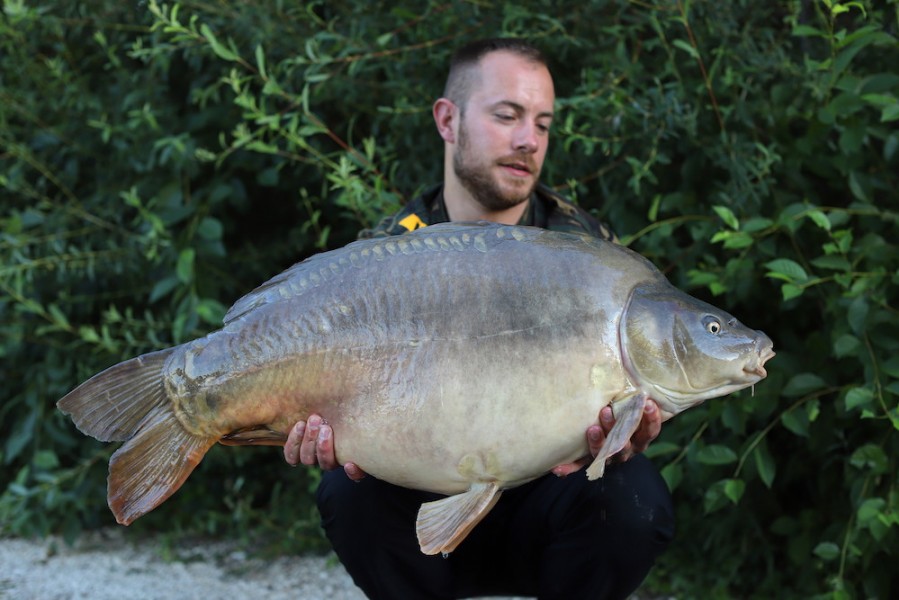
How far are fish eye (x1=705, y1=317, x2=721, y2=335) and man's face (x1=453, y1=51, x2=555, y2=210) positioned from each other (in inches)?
22.1

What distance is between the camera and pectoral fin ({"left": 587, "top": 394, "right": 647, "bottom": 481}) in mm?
1274

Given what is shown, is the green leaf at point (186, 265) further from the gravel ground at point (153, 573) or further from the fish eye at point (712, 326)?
the fish eye at point (712, 326)

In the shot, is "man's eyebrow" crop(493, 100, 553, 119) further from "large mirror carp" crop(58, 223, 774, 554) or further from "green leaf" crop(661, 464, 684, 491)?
"green leaf" crop(661, 464, 684, 491)

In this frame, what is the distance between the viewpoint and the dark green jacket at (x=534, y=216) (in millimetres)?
1887

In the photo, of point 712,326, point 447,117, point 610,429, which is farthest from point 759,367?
point 447,117

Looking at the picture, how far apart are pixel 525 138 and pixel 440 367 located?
62cm

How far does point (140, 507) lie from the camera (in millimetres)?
1381

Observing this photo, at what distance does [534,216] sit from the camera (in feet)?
6.35

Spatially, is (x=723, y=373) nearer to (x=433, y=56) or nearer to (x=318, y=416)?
(x=318, y=416)

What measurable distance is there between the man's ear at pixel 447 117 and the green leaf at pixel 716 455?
72 cm

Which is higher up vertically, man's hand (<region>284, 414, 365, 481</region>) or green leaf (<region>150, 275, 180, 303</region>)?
man's hand (<region>284, 414, 365, 481</region>)

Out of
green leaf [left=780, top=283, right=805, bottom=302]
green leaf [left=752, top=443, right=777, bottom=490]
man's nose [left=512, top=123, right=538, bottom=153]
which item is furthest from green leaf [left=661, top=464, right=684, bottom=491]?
man's nose [left=512, top=123, right=538, bottom=153]

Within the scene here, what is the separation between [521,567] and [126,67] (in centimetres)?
177

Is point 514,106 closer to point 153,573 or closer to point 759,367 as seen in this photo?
point 759,367
